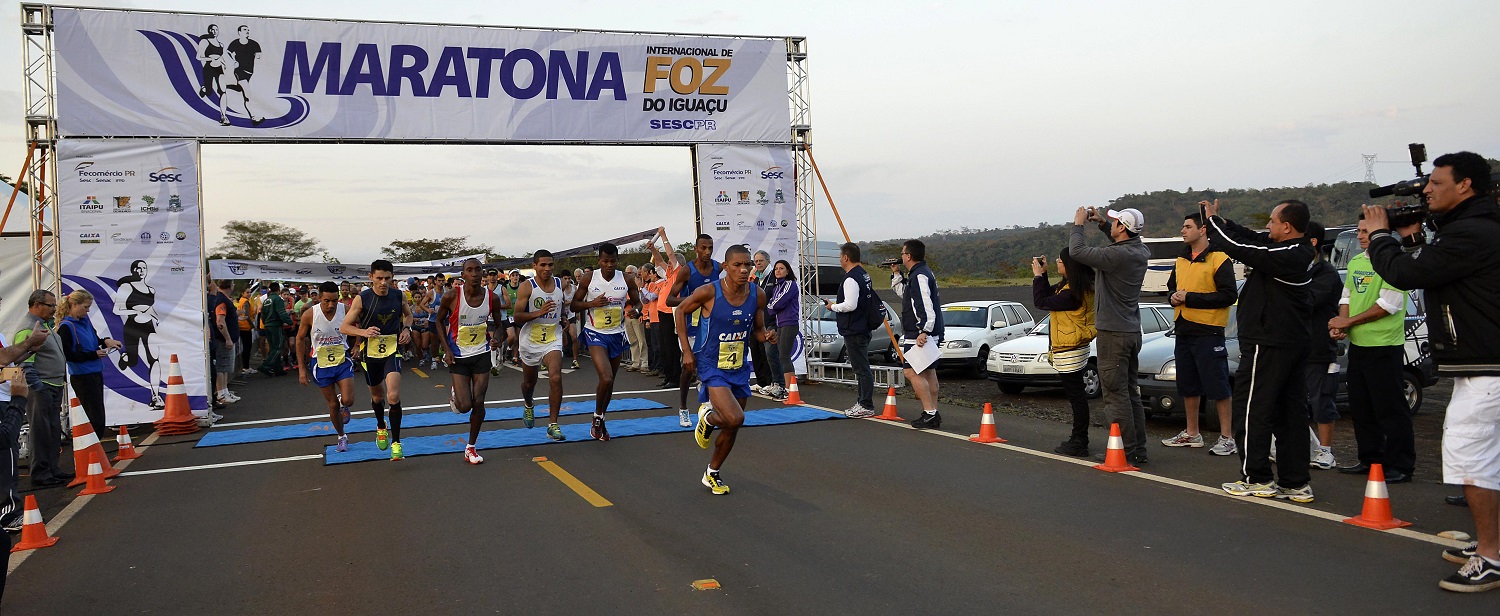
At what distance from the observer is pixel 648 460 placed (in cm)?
937

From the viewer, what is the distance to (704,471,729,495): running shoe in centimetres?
770

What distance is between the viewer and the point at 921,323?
426 inches

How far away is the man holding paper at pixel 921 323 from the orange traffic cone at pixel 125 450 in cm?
888

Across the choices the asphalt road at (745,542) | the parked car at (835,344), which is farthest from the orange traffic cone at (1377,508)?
the parked car at (835,344)

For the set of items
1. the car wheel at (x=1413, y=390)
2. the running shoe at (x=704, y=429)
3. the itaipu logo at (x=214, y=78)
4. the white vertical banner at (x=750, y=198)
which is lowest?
the car wheel at (x=1413, y=390)

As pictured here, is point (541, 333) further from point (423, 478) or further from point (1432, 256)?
point (1432, 256)

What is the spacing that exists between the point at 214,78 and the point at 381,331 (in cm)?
662

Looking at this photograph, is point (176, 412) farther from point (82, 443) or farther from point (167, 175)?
point (82, 443)

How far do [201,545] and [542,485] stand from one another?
8.58 ft

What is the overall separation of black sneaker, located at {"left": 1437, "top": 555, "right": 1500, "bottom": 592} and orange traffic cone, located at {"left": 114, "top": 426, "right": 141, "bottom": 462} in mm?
12079

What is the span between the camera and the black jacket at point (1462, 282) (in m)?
4.86

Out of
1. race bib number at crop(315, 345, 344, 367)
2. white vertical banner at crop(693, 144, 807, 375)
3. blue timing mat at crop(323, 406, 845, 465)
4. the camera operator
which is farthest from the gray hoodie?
white vertical banner at crop(693, 144, 807, 375)

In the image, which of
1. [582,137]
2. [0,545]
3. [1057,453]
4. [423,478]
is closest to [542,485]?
[423,478]

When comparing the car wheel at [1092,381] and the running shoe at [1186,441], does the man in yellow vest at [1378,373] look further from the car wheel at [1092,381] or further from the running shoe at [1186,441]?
the car wheel at [1092,381]
